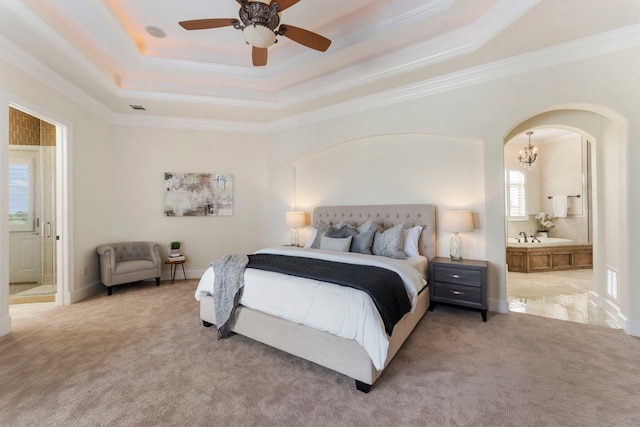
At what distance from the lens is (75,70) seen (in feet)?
11.2

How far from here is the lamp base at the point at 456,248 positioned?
349 cm

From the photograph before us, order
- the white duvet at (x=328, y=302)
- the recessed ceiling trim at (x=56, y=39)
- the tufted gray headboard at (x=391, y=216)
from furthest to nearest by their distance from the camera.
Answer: the tufted gray headboard at (x=391, y=216), the recessed ceiling trim at (x=56, y=39), the white duvet at (x=328, y=302)

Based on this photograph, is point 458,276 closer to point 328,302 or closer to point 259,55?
point 328,302

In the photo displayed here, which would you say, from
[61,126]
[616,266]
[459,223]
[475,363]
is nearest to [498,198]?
[459,223]

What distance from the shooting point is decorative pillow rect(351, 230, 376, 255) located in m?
3.60

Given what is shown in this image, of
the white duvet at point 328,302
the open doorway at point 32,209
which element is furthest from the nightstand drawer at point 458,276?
the open doorway at point 32,209

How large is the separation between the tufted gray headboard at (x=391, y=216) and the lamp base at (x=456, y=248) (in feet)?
0.80

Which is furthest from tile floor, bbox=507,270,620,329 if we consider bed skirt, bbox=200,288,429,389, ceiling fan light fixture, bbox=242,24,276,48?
ceiling fan light fixture, bbox=242,24,276,48

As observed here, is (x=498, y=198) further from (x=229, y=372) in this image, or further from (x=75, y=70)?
(x=75, y=70)

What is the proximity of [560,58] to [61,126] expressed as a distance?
6402 mm

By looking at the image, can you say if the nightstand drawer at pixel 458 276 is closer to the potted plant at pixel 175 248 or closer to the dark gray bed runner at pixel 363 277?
the dark gray bed runner at pixel 363 277

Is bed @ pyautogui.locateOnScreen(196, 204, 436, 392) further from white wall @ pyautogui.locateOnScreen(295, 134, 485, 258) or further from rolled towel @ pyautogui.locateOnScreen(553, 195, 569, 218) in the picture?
rolled towel @ pyautogui.locateOnScreen(553, 195, 569, 218)

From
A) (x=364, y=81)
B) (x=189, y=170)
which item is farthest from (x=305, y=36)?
(x=189, y=170)

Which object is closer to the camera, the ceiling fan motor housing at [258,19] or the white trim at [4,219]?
the ceiling fan motor housing at [258,19]
